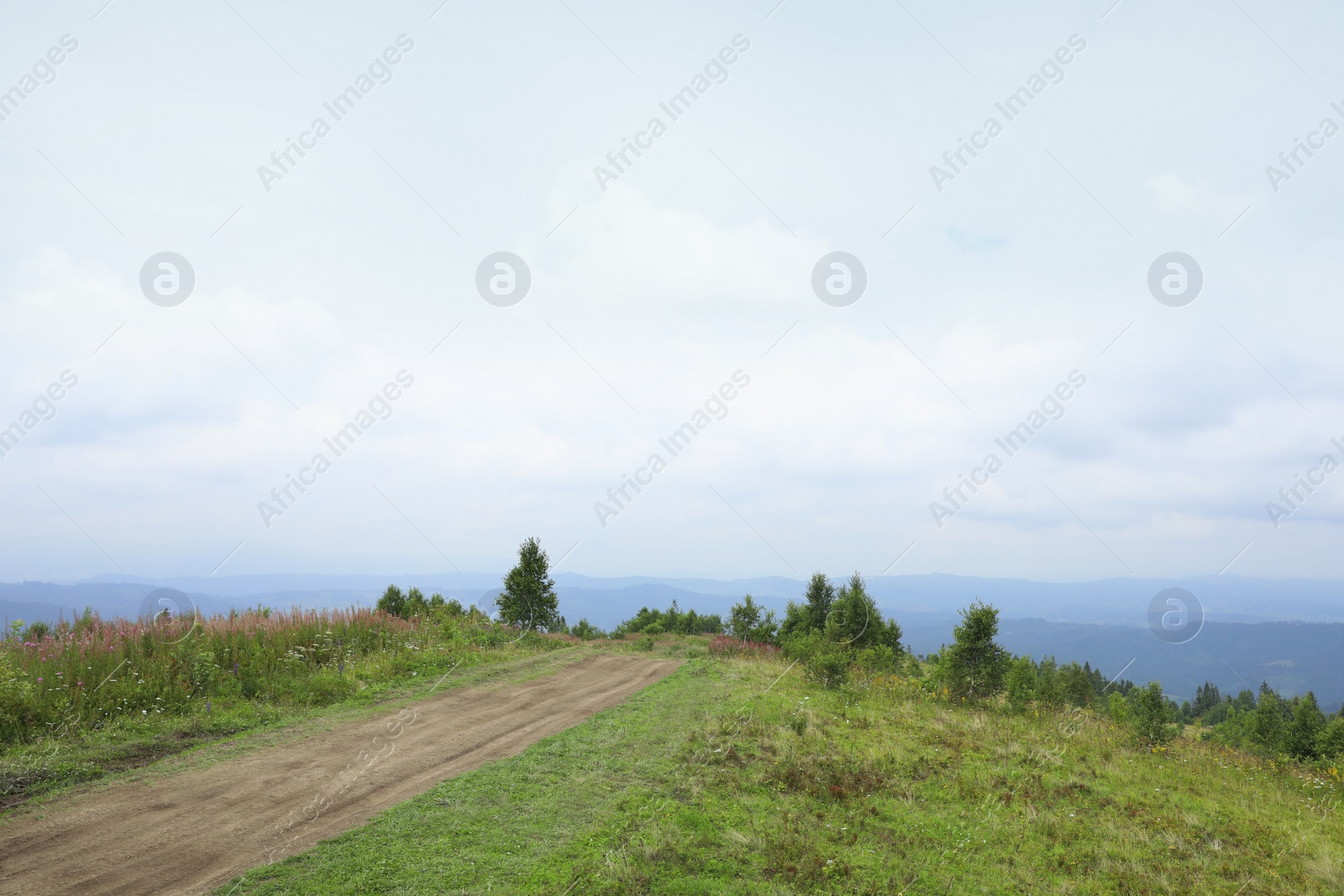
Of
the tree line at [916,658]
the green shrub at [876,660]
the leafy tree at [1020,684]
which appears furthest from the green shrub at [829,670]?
the leafy tree at [1020,684]

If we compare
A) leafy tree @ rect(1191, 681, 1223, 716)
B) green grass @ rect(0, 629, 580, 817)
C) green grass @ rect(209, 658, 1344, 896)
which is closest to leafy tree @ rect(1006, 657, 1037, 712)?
green grass @ rect(209, 658, 1344, 896)

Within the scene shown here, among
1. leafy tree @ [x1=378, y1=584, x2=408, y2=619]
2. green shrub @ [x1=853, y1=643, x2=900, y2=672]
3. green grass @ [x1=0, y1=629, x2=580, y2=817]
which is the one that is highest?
green shrub @ [x1=853, y1=643, x2=900, y2=672]

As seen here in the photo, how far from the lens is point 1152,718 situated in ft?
56.2

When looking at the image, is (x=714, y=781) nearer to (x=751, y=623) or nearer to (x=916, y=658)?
(x=916, y=658)

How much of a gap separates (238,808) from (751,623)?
31.7 m

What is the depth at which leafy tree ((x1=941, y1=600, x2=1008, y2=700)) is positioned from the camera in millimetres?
21219

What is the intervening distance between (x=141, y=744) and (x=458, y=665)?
9630 mm

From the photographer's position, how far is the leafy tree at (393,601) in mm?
29188

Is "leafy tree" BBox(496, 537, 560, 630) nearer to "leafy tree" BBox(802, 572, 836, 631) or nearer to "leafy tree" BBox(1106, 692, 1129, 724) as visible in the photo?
"leafy tree" BBox(802, 572, 836, 631)

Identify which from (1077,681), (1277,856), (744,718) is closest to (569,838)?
(744,718)

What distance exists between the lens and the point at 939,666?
22000mm

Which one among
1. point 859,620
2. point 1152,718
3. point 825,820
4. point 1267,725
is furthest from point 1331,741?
point 825,820

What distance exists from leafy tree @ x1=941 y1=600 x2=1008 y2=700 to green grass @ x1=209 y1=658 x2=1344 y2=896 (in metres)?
5.15

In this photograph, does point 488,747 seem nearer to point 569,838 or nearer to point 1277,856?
point 569,838
